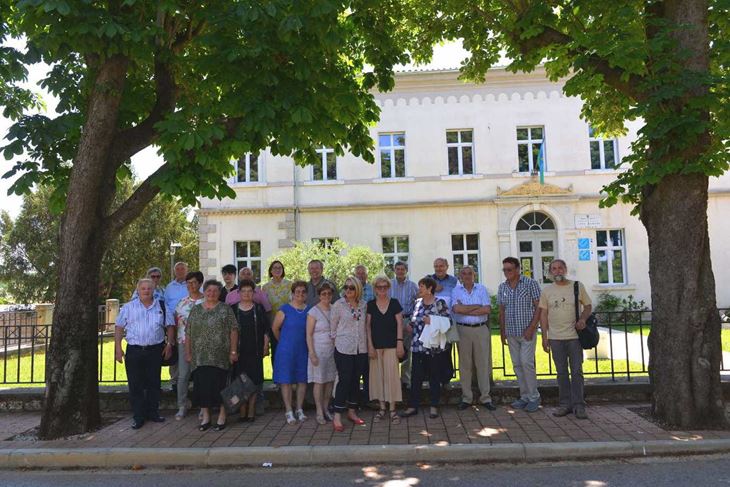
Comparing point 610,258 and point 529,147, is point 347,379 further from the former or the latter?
point 610,258

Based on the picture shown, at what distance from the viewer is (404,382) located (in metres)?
7.57

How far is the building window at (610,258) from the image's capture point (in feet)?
66.0

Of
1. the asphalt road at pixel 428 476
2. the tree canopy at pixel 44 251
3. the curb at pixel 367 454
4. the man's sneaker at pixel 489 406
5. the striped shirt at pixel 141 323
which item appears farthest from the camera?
the tree canopy at pixel 44 251

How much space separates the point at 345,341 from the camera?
6496mm

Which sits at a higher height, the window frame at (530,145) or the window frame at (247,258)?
the window frame at (530,145)

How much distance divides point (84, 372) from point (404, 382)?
4.07 meters

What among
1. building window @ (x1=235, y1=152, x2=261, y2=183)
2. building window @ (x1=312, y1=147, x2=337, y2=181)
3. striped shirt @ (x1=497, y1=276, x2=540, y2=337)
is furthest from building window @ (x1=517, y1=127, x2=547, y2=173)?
striped shirt @ (x1=497, y1=276, x2=540, y2=337)

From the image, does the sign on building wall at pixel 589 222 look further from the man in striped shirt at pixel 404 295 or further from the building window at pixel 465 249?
the man in striped shirt at pixel 404 295

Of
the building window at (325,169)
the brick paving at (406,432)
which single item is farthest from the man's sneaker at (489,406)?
the building window at (325,169)

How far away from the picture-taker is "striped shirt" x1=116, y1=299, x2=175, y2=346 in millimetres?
6707

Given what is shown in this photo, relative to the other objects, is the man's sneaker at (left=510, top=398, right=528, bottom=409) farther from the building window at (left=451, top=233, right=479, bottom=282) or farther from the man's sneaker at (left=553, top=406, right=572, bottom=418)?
the building window at (left=451, top=233, right=479, bottom=282)

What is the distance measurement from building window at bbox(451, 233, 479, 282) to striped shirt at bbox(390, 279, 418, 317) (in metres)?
13.1

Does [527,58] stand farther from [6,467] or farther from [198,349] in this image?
[6,467]

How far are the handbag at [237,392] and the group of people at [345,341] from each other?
0.42ft
